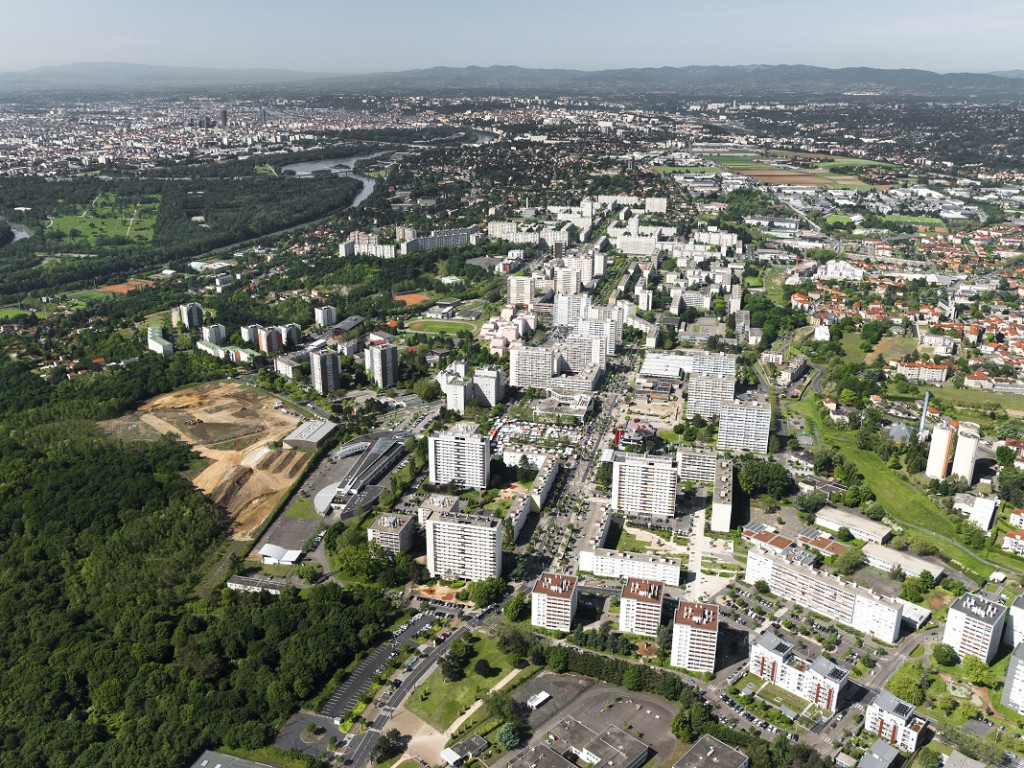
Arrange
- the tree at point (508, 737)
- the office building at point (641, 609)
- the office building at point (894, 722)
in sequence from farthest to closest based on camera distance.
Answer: the office building at point (641, 609)
the tree at point (508, 737)
the office building at point (894, 722)

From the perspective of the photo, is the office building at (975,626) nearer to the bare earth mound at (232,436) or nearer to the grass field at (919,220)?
the bare earth mound at (232,436)

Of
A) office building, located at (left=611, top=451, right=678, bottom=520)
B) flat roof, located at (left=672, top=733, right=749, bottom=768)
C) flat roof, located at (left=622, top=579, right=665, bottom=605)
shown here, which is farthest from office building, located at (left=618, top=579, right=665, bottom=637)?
office building, located at (left=611, top=451, right=678, bottom=520)

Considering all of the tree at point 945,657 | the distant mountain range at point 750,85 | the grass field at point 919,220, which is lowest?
the tree at point 945,657

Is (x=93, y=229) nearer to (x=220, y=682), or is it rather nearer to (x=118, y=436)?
(x=118, y=436)

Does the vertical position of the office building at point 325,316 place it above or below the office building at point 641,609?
above

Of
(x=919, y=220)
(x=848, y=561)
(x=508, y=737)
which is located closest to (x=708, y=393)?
(x=848, y=561)

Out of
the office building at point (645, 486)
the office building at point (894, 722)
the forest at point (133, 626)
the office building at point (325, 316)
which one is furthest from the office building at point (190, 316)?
the office building at point (894, 722)
